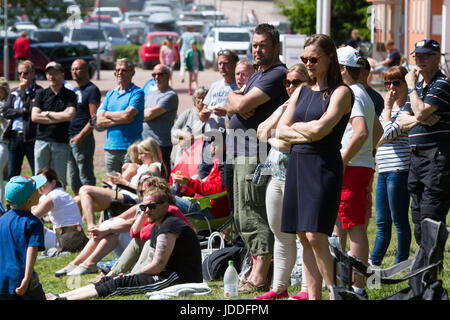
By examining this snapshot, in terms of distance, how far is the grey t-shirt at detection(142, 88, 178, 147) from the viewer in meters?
10.2

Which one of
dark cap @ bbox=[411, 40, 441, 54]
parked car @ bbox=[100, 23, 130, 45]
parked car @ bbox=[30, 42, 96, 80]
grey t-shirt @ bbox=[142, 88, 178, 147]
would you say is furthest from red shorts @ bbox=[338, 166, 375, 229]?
parked car @ bbox=[100, 23, 130, 45]

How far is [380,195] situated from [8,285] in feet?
11.3

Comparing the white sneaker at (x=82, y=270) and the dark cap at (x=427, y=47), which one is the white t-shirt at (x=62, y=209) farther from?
the dark cap at (x=427, y=47)

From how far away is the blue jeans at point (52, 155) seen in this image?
1045 centimetres

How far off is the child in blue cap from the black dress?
1812mm

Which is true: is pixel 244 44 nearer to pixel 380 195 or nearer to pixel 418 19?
pixel 418 19

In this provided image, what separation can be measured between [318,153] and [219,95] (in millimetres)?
3116

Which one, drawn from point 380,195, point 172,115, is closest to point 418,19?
point 172,115

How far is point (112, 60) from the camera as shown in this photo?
117 ft

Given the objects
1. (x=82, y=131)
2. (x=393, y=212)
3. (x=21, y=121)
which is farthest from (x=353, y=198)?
(x=21, y=121)

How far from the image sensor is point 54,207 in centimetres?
917

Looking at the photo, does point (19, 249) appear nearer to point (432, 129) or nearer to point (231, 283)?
point (231, 283)

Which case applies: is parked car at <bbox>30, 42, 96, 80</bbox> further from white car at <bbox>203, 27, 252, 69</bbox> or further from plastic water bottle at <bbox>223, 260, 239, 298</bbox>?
plastic water bottle at <bbox>223, 260, 239, 298</bbox>

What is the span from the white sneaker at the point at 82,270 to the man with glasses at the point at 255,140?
6.91 ft
